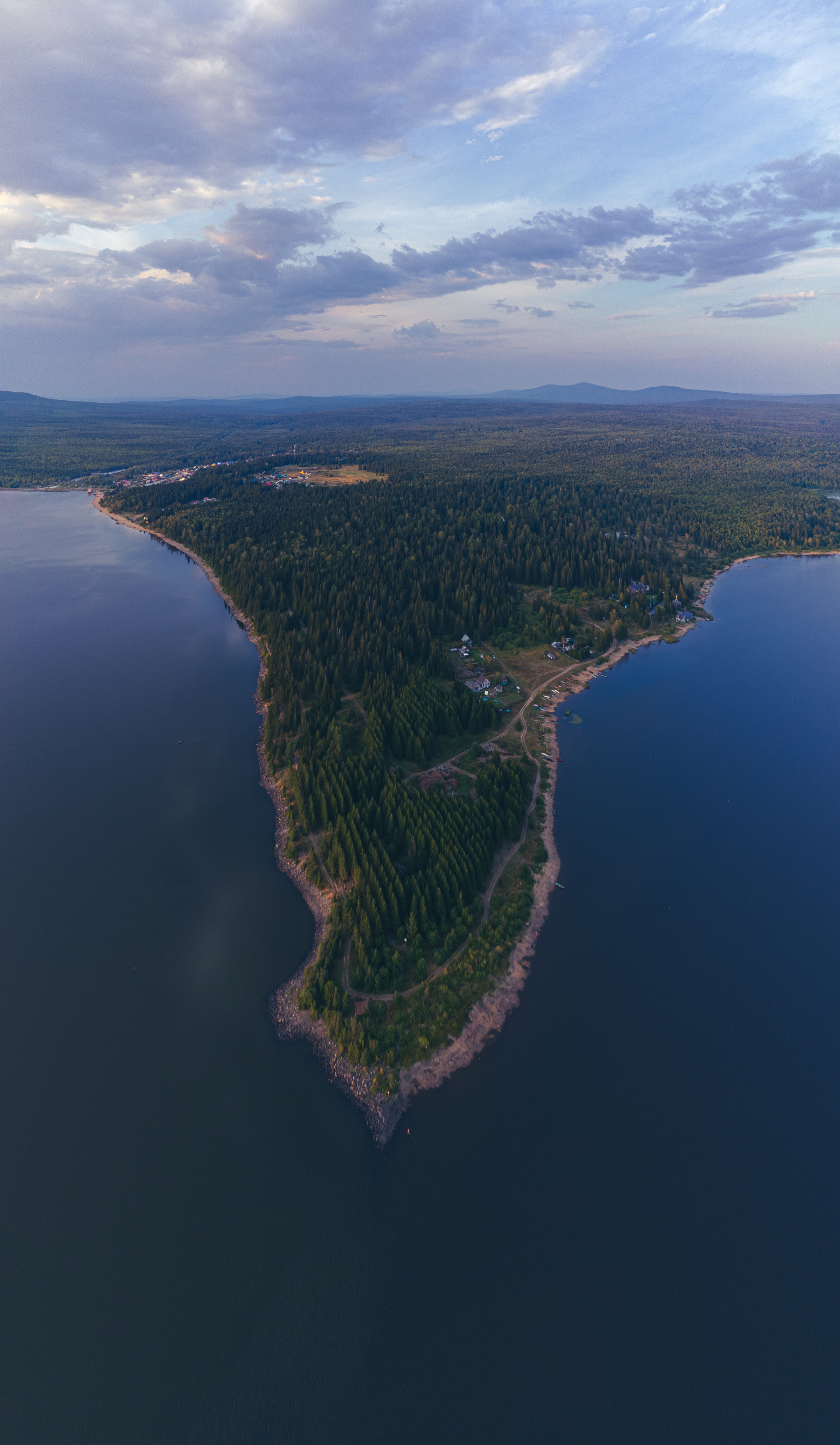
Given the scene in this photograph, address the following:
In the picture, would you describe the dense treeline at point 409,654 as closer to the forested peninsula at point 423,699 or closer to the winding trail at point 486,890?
the forested peninsula at point 423,699

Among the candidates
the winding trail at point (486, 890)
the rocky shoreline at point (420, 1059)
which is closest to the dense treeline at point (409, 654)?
the winding trail at point (486, 890)

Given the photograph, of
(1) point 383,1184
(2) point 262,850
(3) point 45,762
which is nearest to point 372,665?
(2) point 262,850

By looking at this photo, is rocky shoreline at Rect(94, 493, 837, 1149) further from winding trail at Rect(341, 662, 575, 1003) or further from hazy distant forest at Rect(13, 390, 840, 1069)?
winding trail at Rect(341, 662, 575, 1003)

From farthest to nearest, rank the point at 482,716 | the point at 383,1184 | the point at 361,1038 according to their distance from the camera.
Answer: the point at 482,716, the point at 361,1038, the point at 383,1184

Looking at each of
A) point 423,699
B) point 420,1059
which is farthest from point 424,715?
point 420,1059

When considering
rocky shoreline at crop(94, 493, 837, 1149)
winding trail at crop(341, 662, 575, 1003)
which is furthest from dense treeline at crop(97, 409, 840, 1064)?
rocky shoreline at crop(94, 493, 837, 1149)

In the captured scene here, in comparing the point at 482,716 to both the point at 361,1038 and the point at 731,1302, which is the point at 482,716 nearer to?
the point at 361,1038
